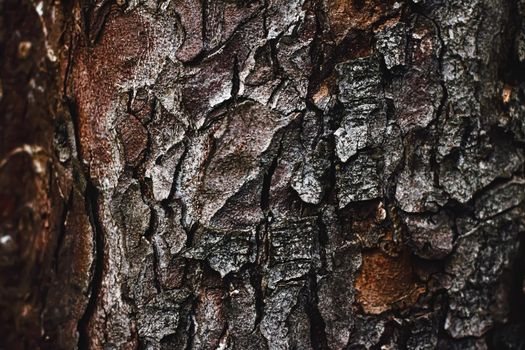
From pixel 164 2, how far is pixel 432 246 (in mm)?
553

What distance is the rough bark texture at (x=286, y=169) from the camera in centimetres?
86

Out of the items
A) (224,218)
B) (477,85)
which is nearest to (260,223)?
(224,218)

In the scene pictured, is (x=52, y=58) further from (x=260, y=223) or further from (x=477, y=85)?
(x=477, y=85)

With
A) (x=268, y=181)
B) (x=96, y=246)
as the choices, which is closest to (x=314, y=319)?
(x=268, y=181)

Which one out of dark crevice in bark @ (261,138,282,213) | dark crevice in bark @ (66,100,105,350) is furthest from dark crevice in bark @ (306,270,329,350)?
dark crevice in bark @ (66,100,105,350)

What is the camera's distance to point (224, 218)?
87 cm

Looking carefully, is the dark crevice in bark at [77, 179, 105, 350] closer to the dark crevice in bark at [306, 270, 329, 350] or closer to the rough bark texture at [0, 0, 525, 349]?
the rough bark texture at [0, 0, 525, 349]

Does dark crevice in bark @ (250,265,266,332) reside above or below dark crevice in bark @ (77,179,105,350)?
below

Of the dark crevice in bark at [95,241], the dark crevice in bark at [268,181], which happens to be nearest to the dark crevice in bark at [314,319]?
the dark crevice in bark at [268,181]

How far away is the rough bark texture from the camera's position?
2.81 ft

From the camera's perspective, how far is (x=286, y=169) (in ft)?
2.84

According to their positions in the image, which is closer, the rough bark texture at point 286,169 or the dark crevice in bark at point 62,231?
the rough bark texture at point 286,169

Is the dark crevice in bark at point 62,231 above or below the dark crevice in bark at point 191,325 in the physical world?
above

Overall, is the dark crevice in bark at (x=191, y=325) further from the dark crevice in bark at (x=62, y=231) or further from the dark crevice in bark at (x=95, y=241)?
the dark crevice in bark at (x=62, y=231)
